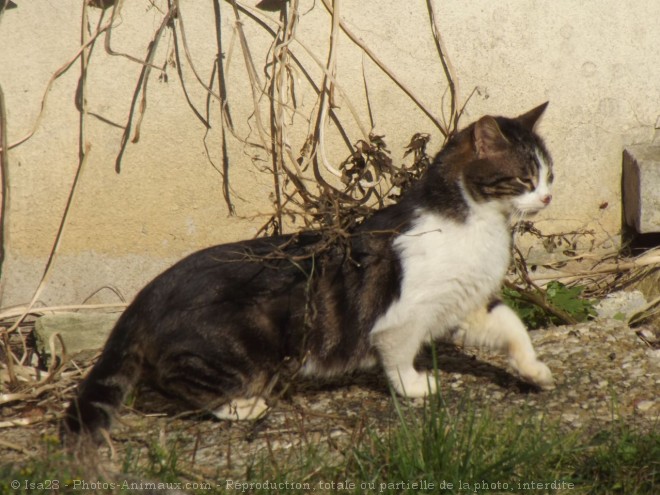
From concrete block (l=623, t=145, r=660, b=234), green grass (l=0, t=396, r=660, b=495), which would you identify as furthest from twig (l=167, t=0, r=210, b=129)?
concrete block (l=623, t=145, r=660, b=234)

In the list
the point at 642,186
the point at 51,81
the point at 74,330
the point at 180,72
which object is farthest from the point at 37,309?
the point at 642,186

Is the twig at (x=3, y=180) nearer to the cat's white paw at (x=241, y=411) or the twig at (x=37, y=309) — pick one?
the twig at (x=37, y=309)

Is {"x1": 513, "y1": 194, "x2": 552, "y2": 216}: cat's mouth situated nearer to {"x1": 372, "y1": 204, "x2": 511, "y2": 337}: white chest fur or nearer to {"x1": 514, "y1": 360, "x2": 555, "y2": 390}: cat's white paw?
{"x1": 372, "y1": 204, "x2": 511, "y2": 337}: white chest fur

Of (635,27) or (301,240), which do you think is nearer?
(301,240)

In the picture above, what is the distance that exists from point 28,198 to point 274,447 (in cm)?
203

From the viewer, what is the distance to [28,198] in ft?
14.5

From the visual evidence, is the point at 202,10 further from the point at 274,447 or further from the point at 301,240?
the point at 274,447

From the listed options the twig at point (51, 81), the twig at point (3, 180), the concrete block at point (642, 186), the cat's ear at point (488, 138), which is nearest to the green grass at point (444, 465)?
the cat's ear at point (488, 138)

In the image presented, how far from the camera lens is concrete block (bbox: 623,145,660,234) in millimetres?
4684

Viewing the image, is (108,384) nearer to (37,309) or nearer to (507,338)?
(37,309)

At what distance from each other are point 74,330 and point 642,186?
10.1 ft

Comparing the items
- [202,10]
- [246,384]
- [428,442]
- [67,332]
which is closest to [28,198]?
[67,332]

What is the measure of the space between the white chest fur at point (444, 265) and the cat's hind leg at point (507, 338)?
0.14 m

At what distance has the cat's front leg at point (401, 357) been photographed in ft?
11.7
